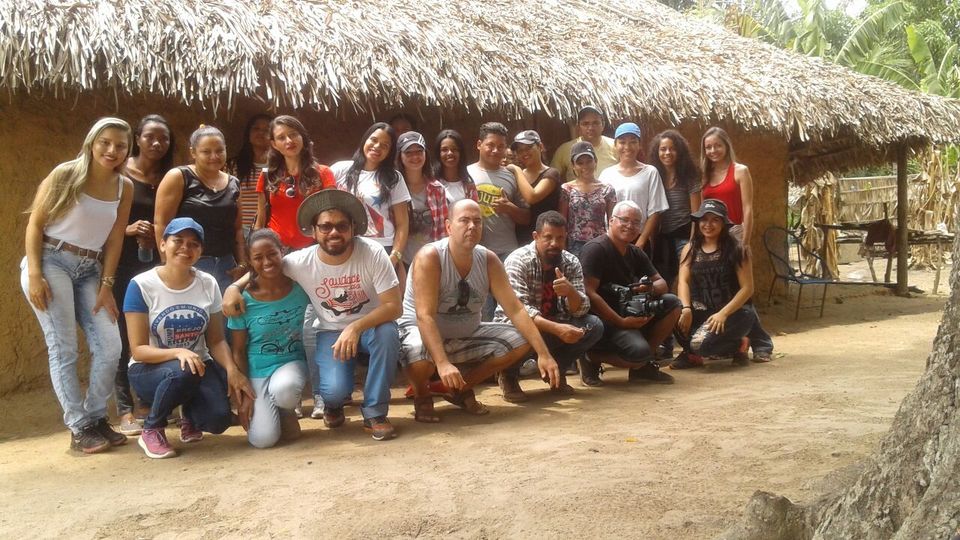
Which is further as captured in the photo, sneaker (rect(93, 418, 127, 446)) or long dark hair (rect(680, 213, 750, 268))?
long dark hair (rect(680, 213, 750, 268))

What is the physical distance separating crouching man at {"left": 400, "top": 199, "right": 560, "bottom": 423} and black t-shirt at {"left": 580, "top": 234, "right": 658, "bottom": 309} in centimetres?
85

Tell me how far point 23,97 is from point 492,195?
9.59 ft

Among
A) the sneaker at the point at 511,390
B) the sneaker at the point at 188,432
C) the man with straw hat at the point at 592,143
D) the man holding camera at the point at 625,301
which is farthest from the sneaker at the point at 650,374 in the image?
the sneaker at the point at 188,432

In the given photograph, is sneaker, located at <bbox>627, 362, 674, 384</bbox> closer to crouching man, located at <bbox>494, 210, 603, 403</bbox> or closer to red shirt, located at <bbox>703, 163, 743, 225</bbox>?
crouching man, located at <bbox>494, 210, 603, 403</bbox>

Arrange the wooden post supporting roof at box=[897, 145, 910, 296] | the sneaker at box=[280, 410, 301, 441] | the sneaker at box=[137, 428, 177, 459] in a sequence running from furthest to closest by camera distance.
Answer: the wooden post supporting roof at box=[897, 145, 910, 296] < the sneaker at box=[280, 410, 301, 441] < the sneaker at box=[137, 428, 177, 459]

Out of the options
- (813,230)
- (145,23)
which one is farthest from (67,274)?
(813,230)

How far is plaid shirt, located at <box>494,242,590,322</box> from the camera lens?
187 inches

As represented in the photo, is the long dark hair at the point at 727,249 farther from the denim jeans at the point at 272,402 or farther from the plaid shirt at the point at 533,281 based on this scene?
the denim jeans at the point at 272,402

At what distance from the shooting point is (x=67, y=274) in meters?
3.92

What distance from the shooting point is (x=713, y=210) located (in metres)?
5.62

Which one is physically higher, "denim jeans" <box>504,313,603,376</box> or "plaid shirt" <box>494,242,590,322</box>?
"plaid shirt" <box>494,242,590,322</box>

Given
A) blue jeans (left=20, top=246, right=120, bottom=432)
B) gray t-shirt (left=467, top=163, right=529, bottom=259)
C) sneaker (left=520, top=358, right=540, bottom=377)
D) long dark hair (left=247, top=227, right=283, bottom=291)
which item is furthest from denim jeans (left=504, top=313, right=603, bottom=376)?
blue jeans (left=20, top=246, right=120, bottom=432)

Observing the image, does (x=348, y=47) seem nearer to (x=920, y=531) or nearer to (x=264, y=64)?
(x=264, y=64)

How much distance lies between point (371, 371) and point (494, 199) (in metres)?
1.71
